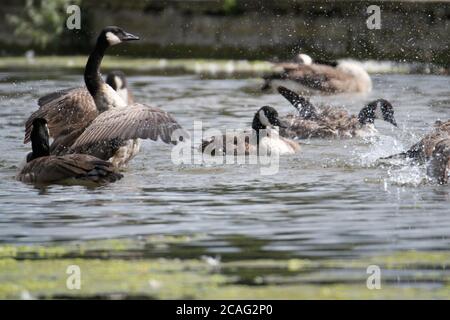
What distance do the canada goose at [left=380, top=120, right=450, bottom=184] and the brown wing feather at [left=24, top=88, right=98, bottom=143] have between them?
11.5ft

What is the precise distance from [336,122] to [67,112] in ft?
11.6

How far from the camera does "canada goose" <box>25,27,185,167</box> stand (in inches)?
492

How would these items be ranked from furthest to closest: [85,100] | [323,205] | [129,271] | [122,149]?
[85,100] < [122,149] < [323,205] < [129,271]

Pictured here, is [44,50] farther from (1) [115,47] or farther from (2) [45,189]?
(2) [45,189]

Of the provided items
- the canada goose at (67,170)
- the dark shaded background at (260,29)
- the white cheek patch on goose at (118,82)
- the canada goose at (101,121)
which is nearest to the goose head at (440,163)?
the canada goose at (101,121)

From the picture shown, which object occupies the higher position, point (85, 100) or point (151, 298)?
point (85, 100)

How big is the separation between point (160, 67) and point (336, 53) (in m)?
3.38

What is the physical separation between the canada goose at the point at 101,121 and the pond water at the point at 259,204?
1.28 ft

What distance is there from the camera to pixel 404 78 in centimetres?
2117

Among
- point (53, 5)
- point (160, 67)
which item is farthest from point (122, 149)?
point (53, 5)

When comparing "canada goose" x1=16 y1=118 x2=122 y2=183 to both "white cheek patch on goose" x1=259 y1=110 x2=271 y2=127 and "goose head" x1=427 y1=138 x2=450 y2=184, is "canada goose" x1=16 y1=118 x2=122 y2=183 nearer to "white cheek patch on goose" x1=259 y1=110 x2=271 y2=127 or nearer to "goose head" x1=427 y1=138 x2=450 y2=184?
"goose head" x1=427 y1=138 x2=450 y2=184

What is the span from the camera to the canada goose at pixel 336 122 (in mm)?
15734

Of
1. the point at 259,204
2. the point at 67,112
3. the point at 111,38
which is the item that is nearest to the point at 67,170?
the point at 259,204

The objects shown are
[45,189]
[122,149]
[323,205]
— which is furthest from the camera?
[122,149]
